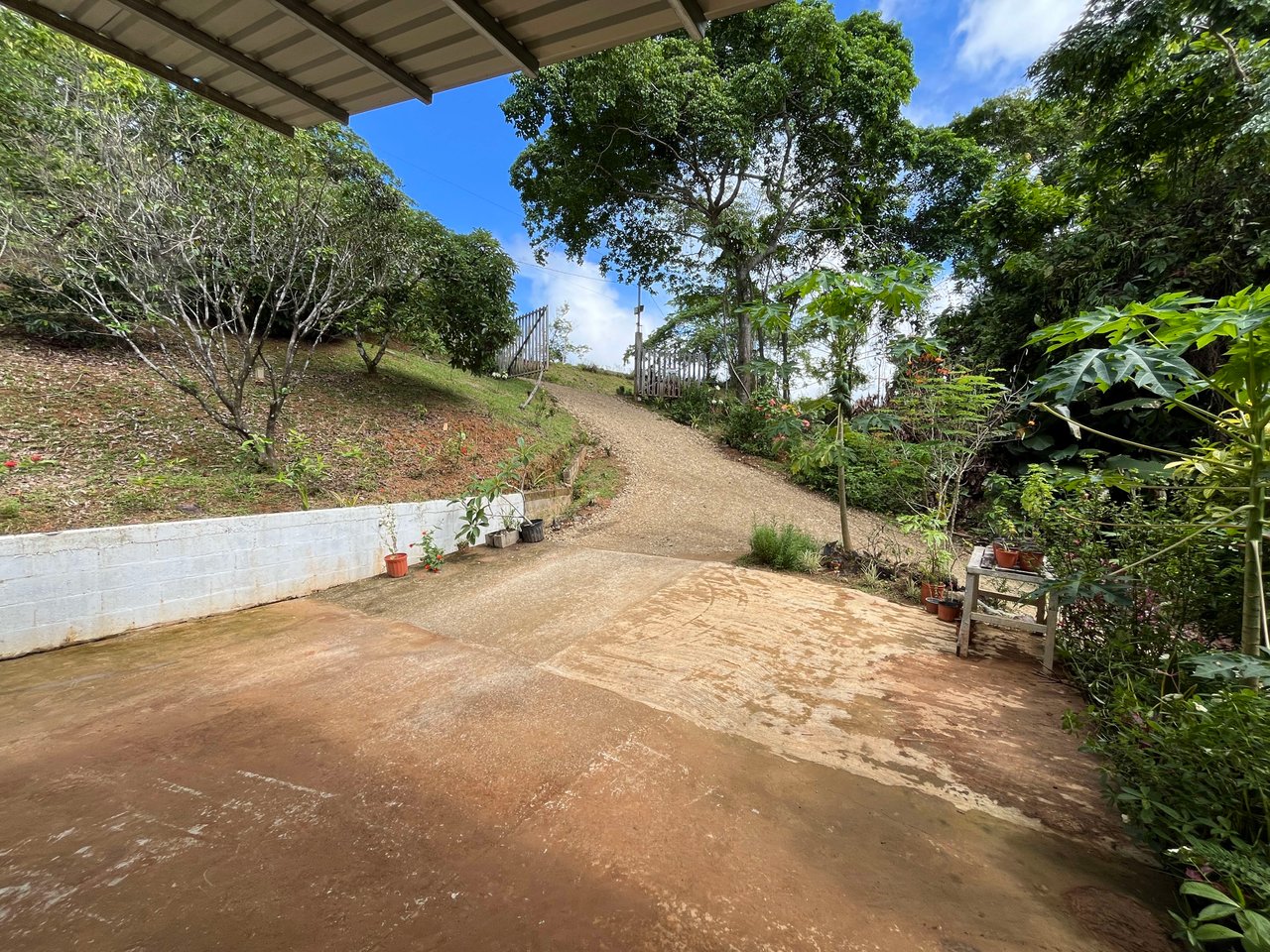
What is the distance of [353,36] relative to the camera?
6.25ft

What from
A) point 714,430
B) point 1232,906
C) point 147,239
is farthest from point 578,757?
point 714,430

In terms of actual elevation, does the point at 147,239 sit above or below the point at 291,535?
above

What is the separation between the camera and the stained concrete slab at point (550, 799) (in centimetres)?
126

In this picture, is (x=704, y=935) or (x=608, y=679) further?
(x=608, y=679)

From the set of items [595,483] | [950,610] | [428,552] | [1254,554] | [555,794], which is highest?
[1254,554]

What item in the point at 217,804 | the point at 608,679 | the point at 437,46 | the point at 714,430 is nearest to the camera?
the point at 217,804

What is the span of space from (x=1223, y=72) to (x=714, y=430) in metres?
7.71

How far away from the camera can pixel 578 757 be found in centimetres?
195

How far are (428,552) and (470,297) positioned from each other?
4191 millimetres

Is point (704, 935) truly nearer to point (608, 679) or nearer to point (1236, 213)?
point (608, 679)

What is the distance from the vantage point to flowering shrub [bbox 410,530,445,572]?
15.6 feet

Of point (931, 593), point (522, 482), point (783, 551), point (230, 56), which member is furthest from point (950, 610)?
point (230, 56)

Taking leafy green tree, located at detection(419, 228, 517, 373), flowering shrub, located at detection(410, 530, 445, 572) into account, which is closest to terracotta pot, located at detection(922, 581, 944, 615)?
flowering shrub, located at detection(410, 530, 445, 572)

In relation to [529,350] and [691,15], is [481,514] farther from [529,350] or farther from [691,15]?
[529,350]
